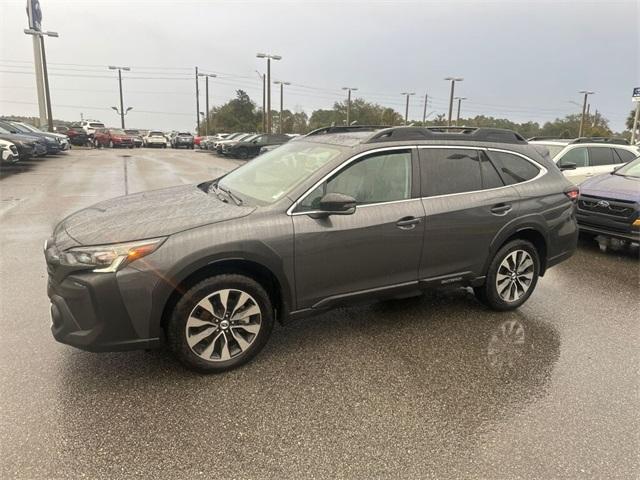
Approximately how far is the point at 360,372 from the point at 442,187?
1.78 meters

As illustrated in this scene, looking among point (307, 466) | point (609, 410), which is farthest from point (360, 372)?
point (609, 410)

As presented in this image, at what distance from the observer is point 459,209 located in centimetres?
394

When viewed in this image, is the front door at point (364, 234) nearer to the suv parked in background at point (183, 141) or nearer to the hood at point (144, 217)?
the hood at point (144, 217)

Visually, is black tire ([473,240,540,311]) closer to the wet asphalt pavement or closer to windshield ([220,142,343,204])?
the wet asphalt pavement

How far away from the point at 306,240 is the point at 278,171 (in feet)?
3.05

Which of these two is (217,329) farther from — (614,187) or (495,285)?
(614,187)

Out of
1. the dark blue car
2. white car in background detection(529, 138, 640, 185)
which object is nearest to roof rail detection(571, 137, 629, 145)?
white car in background detection(529, 138, 640, 185)

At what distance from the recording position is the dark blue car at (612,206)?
6433 mm

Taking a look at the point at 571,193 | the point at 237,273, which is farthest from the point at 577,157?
the point at 237,273

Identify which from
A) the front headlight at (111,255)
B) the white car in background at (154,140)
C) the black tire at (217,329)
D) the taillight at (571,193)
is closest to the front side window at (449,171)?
the taillight at (571,193)

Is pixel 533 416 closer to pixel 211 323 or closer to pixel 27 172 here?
pixel 211 323

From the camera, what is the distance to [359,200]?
357 cm

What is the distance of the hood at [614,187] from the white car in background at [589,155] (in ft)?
6.84

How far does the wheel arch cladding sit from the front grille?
580 centimetres
